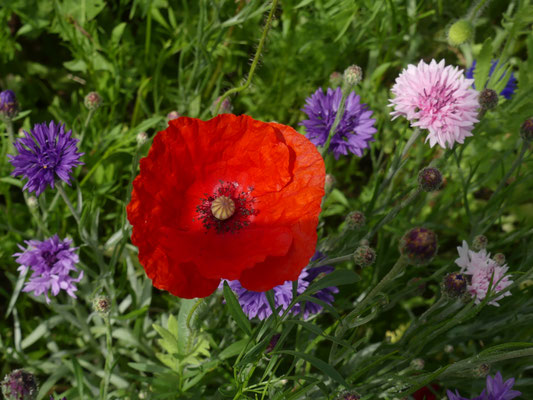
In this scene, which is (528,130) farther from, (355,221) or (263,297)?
(263,297)

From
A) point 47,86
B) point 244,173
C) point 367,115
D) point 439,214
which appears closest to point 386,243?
point 439,214

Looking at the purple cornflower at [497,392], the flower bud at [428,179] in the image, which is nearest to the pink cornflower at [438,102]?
the flower bud at [428,179]

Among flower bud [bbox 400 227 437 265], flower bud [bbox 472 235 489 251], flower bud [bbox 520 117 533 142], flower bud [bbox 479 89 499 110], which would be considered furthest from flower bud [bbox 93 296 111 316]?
flower bud [bbox 520 117 533 142]

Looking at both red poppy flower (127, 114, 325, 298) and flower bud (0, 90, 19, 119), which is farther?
flower bud (0, 90, 19, 119)

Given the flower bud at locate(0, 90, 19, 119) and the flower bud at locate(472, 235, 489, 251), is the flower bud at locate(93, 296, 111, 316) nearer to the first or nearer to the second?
the flower bud at locate(0, 90, 19, 119)

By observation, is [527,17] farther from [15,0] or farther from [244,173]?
[15,0]

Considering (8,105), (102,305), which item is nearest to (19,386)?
(102,305)
